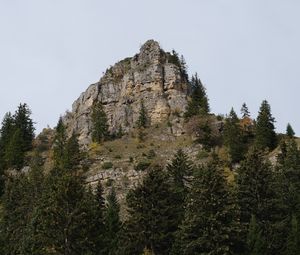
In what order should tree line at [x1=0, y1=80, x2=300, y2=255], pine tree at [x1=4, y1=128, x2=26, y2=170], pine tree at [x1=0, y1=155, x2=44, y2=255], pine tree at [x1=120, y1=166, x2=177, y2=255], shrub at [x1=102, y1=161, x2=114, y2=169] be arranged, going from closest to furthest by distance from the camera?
tree line at [x1=0, y1=80, x2=300, y2=255]
pine tree at [x1=120, y1=166, x2=177, y2=255]
pine tree at [x1=0, y1=155, x2=44, y2=255]
shrub at [x1=102, y1=161, x2=114, y2=169]
pine tree at [x1=4, y1=128, x2=26, y2=170]

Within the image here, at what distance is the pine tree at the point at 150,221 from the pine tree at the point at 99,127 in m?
51.6

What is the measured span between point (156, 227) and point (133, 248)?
2692mm

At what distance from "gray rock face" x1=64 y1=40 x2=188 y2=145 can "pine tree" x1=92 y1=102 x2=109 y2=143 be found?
366cm

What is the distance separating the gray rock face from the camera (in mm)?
109562

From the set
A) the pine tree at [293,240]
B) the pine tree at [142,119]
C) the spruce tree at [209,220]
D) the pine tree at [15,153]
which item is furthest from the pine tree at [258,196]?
the pine tree at [15,153]

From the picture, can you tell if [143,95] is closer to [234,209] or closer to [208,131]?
[208,131]

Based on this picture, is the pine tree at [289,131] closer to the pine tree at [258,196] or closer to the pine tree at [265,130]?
the pine tree at [265,130]

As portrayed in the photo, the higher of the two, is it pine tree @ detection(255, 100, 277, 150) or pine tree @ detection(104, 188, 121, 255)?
pine tree @ detection(255, 100, 277, 150)

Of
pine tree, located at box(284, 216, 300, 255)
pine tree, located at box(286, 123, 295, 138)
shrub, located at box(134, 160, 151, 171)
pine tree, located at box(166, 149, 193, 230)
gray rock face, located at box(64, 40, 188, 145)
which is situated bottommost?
pine tree, located at box(284, 216, 300, 255)

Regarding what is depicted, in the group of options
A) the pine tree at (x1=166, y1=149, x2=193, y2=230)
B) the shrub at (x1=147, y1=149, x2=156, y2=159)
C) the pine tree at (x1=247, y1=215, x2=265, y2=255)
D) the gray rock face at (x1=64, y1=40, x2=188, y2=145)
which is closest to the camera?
the pine tree at (x1=247, y1=215, x2=265, y2=255)

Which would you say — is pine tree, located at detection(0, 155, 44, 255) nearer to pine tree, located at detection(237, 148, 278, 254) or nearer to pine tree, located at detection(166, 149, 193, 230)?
pine tree, located at detection(166, 149, 193, 230)

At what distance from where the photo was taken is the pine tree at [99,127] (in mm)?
101312

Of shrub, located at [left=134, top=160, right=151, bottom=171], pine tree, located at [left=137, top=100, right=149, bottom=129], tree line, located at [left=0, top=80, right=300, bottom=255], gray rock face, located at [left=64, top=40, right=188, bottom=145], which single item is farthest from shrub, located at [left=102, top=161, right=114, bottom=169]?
tree line, located at [left=0, top=80, right=300, bottom=255]

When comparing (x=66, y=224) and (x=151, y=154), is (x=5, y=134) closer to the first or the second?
(x=151, y=154)
